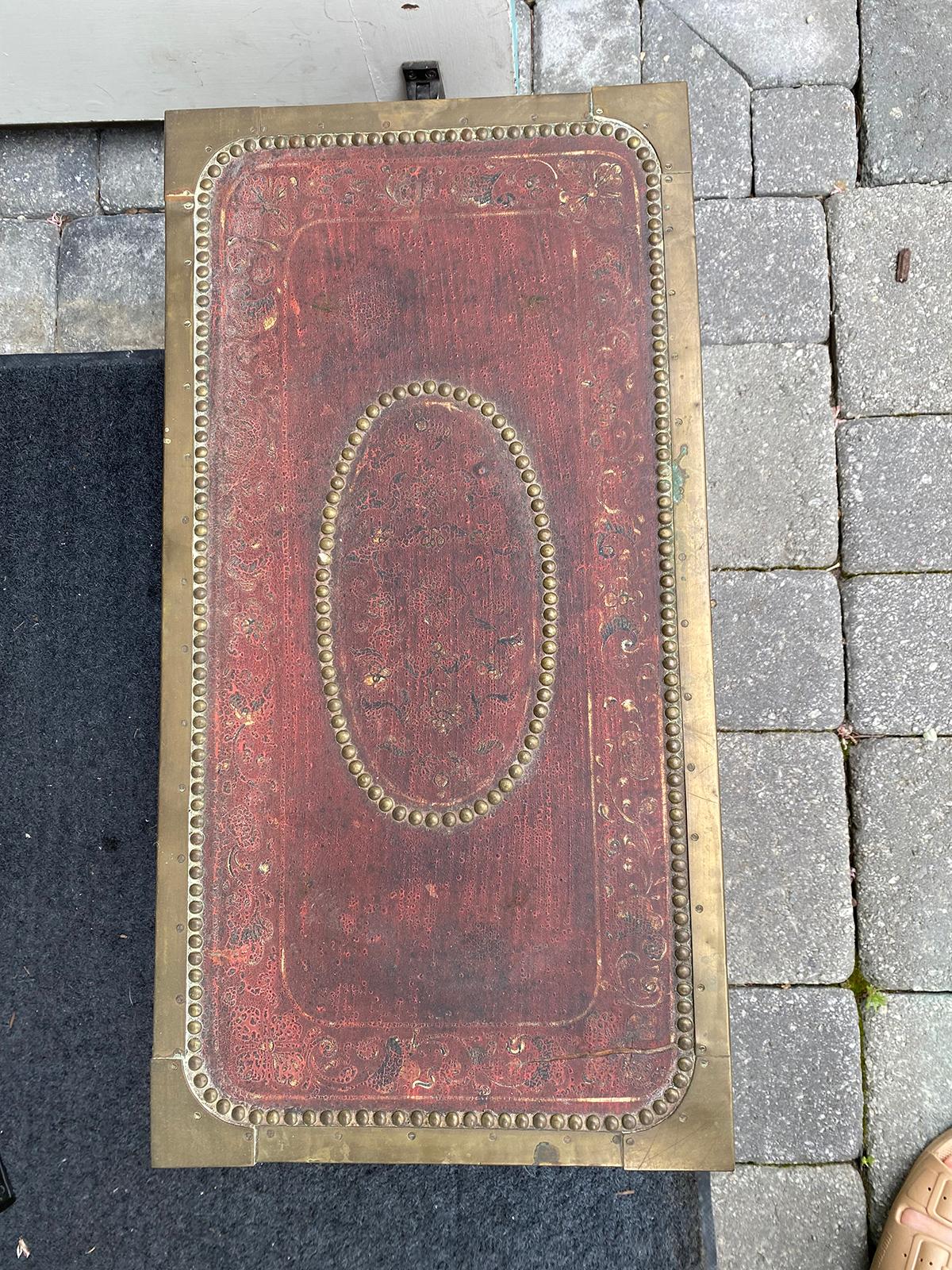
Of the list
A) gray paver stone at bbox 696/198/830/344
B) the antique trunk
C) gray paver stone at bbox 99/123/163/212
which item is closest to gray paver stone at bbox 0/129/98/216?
gray paver stone at bbox 99/123/163/212

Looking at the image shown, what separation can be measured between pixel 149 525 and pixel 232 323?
67 cm

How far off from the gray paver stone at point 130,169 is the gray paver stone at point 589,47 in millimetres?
890

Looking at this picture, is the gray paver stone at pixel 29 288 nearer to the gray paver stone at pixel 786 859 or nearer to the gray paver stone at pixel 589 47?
the gray paver stone at pixel 589 47

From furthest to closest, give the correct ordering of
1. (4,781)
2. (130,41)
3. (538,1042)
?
(4,781) < (130,41) < (538,1042)

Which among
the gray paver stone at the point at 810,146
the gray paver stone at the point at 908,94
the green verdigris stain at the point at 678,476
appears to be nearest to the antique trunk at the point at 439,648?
the green verdigris stain at the point at 678,476

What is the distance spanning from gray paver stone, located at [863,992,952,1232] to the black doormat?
1.31 feet

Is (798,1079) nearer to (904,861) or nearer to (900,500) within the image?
(904,861)

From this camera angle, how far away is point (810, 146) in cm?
185

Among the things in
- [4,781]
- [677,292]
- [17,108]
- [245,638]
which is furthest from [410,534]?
[17,108]

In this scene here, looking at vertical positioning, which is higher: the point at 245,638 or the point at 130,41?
the point at 130,41

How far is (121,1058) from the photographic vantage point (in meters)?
1.74

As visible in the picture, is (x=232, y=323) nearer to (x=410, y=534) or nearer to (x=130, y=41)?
(x=410, y=534)

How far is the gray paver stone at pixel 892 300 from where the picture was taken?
1813mm

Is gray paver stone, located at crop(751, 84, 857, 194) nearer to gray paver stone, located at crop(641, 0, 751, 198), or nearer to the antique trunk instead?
gray paver stone, located at crop(641, 0, 751, 198)
